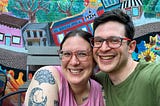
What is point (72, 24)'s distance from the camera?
4184mm

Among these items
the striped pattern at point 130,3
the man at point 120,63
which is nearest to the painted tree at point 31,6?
the striped pattern at point 130,3

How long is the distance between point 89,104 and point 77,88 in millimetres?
130

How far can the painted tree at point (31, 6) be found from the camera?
3983 millimetres

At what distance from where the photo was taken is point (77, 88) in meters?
1.79

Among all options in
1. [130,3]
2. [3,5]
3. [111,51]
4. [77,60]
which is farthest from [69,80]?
[130,3]

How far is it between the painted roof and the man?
2.49 metres

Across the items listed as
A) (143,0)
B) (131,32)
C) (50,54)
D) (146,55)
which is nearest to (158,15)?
(143,0)

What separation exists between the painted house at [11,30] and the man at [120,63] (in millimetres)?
2453

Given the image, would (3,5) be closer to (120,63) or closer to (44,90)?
(44,90)

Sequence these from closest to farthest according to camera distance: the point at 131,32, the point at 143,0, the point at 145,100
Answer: the point at 145,100 < the point at 131,32 < the point at 143,0

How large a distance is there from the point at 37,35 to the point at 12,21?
1.32ft

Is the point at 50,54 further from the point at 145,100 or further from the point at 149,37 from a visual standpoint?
the point at 145,100

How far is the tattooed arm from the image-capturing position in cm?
165

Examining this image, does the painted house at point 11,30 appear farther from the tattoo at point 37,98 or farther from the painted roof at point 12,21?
the tattoo at point 37,98
